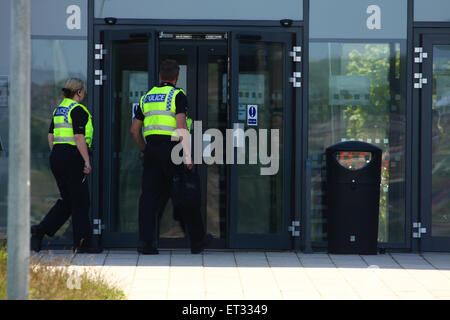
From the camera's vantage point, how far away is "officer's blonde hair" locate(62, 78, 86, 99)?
346 inches

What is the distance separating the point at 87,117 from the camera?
870 centimetres

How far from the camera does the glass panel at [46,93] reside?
9250 mm

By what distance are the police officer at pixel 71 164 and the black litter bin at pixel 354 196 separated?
2.49 m

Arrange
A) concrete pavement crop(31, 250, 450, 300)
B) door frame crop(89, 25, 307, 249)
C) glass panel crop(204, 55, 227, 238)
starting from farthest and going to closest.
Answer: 1. glass panel crop(204, 55, 227, 238)
2. door frame crop(89, 25, 307, 249)
3. concrete pavement crop(31, 250, 450, 300)

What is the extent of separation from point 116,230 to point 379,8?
12.1 ft

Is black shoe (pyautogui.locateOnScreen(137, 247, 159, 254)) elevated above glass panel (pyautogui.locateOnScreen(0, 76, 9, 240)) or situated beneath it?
situated beneath

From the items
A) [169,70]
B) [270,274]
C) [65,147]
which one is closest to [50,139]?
[65,147]

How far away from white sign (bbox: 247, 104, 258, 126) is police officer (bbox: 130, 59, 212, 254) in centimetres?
90

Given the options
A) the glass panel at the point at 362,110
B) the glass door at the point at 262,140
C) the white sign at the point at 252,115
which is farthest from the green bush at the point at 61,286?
the glass panel at the point at 362,110

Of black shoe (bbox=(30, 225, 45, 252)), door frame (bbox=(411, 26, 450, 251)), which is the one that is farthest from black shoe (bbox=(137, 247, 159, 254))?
door frame (bbox=(411, 26, 450, 251))

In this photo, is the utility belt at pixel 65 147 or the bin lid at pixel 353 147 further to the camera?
the bin lid at pixel 353 147

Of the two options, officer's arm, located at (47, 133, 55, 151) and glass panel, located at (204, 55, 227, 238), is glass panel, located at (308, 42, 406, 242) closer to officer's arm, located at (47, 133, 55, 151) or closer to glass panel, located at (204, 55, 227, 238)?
glass panel, located at (204, 55, 227, 238)

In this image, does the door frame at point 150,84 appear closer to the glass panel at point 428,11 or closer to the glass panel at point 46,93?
the glass panel at point 46,93

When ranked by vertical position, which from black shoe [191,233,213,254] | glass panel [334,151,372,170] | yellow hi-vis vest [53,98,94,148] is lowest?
black shoe [191,233,213,254]
